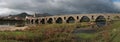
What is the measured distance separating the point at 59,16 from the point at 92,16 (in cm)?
2864

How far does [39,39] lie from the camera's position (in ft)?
114

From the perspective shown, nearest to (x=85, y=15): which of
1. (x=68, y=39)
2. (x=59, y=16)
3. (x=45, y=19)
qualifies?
(x=59, y=16)

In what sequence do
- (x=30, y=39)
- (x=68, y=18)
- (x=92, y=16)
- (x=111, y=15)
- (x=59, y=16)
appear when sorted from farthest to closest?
(x=59, y=16)
(x=68, y=18)
(x=92, y=16)
(x=111, y=15)
(x=30, y=39)

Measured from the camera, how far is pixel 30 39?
34.0m

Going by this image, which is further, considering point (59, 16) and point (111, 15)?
point (59, 16)

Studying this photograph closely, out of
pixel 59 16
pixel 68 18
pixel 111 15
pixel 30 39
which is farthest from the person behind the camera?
pixel 59 16

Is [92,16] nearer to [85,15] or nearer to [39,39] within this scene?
[85,15]

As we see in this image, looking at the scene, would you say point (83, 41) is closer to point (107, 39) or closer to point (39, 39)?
point (107, 39)

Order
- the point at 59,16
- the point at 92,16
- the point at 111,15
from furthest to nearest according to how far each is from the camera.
A: the point at 59,16
the point at 92,16
the point at 111,15

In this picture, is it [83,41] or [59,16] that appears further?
[59,16]

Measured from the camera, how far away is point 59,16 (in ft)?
495

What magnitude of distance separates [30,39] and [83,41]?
6.28m

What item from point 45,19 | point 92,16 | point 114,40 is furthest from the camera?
Answer: point 45,19

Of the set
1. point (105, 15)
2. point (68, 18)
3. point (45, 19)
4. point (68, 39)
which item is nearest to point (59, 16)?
point (68, 18)
